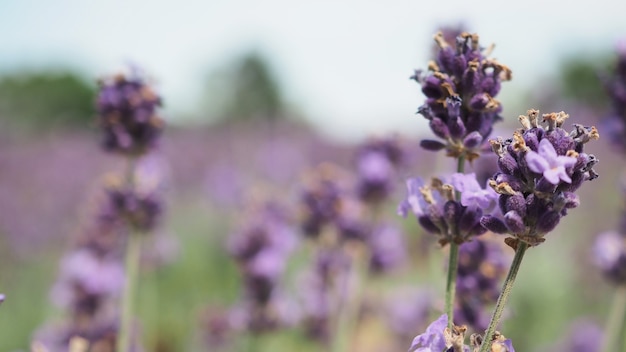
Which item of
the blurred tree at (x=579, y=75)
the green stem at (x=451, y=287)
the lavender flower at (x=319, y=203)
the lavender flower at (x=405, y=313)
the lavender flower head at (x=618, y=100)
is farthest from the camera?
the blurred tree at (x=579, y=75)

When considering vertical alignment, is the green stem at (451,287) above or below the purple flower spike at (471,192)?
below

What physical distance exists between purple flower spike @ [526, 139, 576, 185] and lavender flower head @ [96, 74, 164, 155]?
6.87 feet

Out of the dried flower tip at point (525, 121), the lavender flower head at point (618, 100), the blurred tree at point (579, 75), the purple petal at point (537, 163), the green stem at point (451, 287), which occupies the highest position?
the blurred tree at point (579, 75)

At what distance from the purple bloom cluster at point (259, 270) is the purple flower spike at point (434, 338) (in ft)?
9.04

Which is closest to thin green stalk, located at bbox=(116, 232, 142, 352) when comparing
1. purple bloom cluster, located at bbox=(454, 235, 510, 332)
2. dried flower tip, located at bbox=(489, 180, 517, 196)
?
Answer: purple bloom cluster, located at bbox=(454, 235, 510, 332)

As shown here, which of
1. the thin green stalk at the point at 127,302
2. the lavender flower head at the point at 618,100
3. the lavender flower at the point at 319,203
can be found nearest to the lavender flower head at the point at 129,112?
the thin green stalk at the point at 127,302

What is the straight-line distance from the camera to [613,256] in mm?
3221

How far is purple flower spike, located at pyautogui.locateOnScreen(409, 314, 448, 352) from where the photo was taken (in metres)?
1.40

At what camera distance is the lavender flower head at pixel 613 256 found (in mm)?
3092

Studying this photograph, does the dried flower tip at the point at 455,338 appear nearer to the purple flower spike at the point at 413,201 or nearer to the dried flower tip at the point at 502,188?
the dried flower tip at the point at 502,188

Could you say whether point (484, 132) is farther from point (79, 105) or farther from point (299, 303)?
point (79, 105)

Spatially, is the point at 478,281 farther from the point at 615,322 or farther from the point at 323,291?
the point at 323,291

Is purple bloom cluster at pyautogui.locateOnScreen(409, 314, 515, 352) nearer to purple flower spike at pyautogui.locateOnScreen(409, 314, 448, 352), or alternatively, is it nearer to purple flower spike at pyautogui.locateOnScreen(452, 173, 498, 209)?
purple flower spike at pyautogui.locateOnScreen(409, 314, 448, 352)

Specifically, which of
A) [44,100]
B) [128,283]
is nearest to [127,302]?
[128,283]
